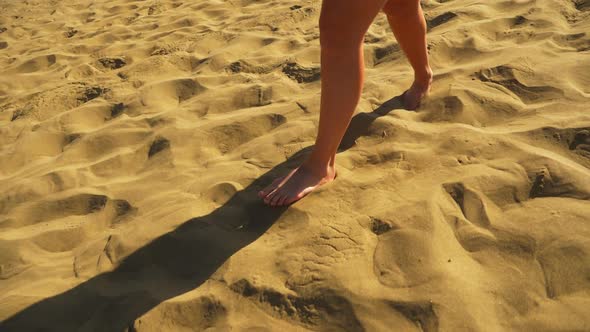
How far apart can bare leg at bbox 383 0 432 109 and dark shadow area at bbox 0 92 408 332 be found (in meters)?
0.92

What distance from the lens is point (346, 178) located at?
1805 mm

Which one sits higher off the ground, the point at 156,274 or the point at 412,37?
the point at 412,37

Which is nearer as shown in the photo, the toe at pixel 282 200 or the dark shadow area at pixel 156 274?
the dark shadow area at pixel 156 274

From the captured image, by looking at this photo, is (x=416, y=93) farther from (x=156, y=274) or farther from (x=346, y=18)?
(x=156, y=274)

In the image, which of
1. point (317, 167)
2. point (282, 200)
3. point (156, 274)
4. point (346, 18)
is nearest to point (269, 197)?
point (282, 200)

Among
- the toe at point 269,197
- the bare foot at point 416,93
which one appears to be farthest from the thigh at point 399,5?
the toe at point 269,197

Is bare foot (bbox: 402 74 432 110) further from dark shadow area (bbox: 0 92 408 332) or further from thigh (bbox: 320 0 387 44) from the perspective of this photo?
dark shadow area (bbox: 0 92 408 332)

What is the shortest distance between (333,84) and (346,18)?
0.71 feet

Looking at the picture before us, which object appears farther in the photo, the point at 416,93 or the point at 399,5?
the point at 416,93

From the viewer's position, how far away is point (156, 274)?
1.55 m

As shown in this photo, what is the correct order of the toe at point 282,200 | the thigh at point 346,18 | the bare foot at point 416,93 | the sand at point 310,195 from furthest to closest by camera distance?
the bare foot at point 416,93, the toe at point 282,200, the thigh at point 346,18, the sand at point 310,195

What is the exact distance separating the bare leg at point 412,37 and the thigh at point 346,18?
518mm

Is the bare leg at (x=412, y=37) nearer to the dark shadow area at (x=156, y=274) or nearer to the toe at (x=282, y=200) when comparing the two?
the toe at (x=282, y=200)

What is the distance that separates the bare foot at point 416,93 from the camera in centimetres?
218
